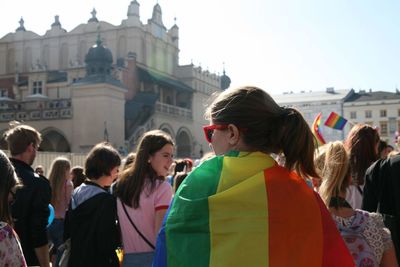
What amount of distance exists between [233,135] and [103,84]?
102 feet

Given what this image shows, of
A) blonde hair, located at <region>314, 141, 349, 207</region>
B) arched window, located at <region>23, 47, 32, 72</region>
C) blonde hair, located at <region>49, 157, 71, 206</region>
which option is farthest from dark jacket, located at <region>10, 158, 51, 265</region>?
arched window, located at <region>23, 47, 32, 72</region>

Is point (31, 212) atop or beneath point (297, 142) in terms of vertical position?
beneath

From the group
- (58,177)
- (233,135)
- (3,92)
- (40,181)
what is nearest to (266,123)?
(233,135)

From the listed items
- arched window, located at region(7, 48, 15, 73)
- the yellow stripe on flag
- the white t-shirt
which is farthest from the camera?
arched window, located at region(7, 48, 15, 73)

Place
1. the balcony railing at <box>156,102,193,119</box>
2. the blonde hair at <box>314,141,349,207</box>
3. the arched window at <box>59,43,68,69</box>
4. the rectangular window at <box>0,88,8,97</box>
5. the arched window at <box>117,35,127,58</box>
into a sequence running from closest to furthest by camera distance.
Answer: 1. the blonde hair at <box>314,141,349,207</box>
2. the balcony railing at <box>156,102,193,119</box>
3. the rectangular window at <box>0,88,8,97</box>
4. the arched window at <box>117,35,127,58</box>
5. the arched window at <box>59,43,68,69</box>

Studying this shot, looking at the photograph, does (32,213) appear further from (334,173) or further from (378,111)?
(378,111)

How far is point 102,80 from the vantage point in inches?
1278

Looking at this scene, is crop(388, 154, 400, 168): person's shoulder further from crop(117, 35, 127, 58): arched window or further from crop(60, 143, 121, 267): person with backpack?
crop(117, 35, 127, 58): arched window

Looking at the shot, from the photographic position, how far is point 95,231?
414 centimetres

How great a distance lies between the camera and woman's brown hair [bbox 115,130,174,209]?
13.2 ft

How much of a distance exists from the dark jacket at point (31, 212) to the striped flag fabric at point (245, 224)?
2.65 meters

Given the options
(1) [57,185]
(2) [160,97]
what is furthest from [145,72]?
(1) [57,185]

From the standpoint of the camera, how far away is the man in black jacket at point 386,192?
11.9 ft

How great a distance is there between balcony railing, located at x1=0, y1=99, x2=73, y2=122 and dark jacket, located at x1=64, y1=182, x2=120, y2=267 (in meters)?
30.4
